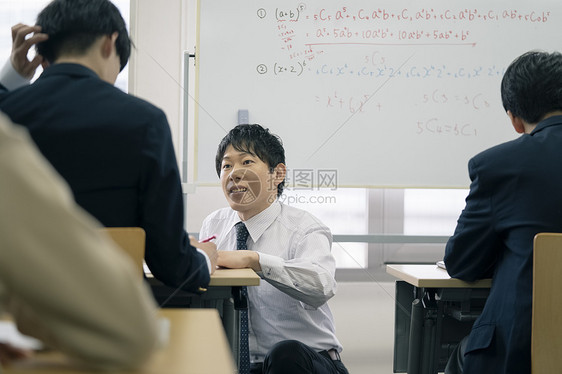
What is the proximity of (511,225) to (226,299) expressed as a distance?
2.64 feet

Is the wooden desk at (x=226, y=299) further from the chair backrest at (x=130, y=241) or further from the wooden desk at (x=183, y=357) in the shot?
the wooden desk at (x=183, y=357)

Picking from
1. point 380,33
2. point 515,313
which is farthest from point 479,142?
point 515,313

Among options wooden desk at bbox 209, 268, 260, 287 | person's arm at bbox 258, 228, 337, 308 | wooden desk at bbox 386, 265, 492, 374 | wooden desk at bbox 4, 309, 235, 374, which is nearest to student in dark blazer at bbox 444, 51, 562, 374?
wooden desk at bbox 386, 265, 492, 374

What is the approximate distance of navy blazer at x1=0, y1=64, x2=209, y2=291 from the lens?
1237 mm

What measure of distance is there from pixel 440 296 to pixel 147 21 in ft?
6.78

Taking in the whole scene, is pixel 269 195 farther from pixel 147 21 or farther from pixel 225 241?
pixel 147 21

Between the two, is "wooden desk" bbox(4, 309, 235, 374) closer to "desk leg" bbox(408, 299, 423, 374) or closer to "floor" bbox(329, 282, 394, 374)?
"desk leg" bbox(408, 299, 423, 374)

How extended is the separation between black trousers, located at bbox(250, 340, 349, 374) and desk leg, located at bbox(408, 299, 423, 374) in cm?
34

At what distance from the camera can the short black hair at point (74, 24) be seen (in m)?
1.35

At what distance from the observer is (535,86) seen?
67.9 inches

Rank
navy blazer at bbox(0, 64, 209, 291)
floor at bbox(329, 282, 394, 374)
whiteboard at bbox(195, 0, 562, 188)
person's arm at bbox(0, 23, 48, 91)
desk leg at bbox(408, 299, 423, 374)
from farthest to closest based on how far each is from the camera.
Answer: floor at bbox(329, 282, 394, 374), whiteboard at bbox(195, 0, 562, 188), desk leg at bbox(408, 299, 423, 374), person's arm at bbox(0, 23, 48, 91), navy blazer at bbox(0, 64, 209, 291)

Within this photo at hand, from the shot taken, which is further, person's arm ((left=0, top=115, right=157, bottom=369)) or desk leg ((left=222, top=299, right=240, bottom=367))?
desk leg ((left=222, top=299, right=240, bottom=367))

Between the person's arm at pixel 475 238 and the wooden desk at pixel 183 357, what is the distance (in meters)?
0.98

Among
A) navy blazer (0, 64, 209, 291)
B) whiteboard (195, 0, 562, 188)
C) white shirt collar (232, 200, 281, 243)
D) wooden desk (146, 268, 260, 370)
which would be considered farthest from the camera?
whiteboard (195, 0, 562, 188)
